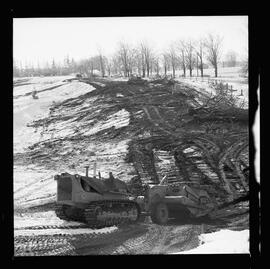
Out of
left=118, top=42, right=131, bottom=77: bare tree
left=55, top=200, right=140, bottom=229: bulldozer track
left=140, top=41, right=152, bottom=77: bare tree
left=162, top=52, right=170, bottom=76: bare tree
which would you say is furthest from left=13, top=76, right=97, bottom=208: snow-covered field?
left=162, top=52, right=170, bottom=76: bare tree

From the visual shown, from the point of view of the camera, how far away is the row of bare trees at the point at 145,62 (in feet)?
28.8

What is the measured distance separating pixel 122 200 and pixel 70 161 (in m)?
0.95

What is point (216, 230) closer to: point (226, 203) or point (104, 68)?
point (226, 203)

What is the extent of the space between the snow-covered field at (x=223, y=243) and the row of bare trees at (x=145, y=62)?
237cm

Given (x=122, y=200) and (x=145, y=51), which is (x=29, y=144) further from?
(x=145, y=51)

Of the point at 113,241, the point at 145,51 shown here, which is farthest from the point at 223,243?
the point at 145,51

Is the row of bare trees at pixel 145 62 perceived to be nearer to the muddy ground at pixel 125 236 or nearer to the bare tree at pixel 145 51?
the bare tree at pixel 145 51

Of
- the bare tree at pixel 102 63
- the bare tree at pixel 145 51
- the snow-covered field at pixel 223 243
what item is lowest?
the snow-covered field at pixel 223 243

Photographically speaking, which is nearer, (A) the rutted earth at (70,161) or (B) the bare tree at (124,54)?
(A) the rutted earth at (70,161)

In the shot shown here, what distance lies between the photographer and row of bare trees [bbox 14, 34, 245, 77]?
8.78 meters

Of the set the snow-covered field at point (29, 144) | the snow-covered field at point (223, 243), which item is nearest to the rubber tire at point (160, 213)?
the snow-covered field at point (223, 243)

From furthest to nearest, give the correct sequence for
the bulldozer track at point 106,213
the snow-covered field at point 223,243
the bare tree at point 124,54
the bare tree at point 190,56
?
the bare tree at point 190,56, the bare tree at point 124,54, the bulldozer track at point 106,213, the snow-covered field at point 223,243

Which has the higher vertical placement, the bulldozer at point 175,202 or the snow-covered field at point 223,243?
the bulldozer at point 175,202

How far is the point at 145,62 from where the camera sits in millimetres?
8961
